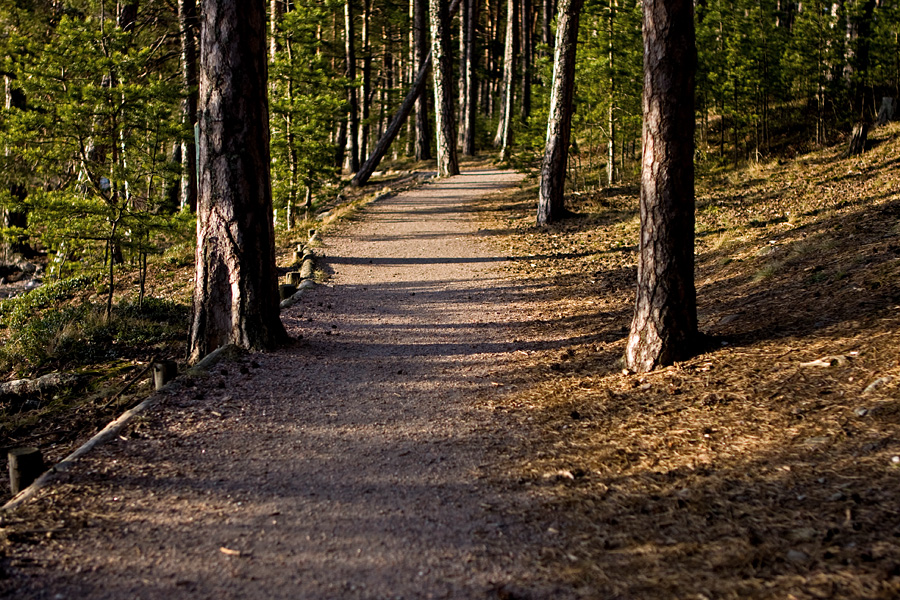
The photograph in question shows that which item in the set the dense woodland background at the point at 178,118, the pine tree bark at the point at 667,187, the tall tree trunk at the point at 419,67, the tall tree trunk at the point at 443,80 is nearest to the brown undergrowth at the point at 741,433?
the pine tree bark at the point at 667,187

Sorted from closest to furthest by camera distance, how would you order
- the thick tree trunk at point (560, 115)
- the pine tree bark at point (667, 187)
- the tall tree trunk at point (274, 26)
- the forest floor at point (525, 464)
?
the forest floor at point (525, 464) → the pine tree bark at point (667, 187) → the thick tree trunk at point (560, 115) → the tall tree trunk at point (274, 26)

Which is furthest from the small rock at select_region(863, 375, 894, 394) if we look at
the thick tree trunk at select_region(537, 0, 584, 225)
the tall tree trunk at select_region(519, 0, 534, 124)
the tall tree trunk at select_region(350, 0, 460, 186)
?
the tall tree trunk at select_region(519, 0, 534, 124)

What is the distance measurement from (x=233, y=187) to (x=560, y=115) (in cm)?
902

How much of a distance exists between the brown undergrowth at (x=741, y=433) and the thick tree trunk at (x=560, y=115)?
18.0 ft

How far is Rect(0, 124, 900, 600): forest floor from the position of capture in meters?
3.38

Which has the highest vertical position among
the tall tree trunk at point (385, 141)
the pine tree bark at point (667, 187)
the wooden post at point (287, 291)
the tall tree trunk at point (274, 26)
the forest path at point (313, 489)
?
the tall tree trunk at point (274, 26)

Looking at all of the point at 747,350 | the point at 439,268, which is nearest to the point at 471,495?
the point at 747,350

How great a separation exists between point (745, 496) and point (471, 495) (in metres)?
1.53

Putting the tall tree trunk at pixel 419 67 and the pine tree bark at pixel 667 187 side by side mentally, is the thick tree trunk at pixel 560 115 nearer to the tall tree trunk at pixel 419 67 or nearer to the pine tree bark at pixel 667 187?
the pine tree bark at pixel 667 187

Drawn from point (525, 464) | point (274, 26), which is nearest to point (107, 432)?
point (525, 464)

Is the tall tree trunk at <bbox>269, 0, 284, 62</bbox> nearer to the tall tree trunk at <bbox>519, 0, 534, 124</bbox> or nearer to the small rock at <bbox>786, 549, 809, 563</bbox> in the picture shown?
the tall tree trunk at <bbox>519, 0, 534, 124</bbox>

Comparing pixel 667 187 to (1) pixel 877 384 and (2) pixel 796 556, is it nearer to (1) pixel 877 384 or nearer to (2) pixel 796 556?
(1) pixel 877 384

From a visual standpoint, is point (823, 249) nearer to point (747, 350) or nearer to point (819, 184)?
point (747, 350)

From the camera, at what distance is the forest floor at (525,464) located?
338 cm
